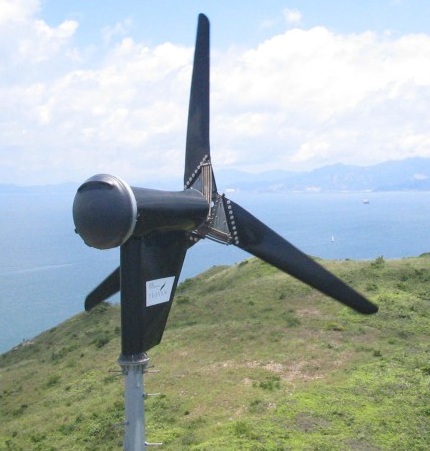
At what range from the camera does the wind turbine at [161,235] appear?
371 inches

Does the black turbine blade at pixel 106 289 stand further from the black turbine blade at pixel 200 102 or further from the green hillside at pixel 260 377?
the green hillside at pixel 260 377

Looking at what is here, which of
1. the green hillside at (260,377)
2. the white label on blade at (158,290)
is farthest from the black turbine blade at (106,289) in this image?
the green hillside at (260,377)

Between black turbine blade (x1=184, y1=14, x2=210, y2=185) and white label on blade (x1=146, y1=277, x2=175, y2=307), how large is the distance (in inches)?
162

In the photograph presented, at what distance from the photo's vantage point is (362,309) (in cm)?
1312

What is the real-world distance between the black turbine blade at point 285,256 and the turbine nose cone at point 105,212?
14.8 feet

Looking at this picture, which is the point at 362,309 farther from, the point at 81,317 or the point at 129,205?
the point at 81,317

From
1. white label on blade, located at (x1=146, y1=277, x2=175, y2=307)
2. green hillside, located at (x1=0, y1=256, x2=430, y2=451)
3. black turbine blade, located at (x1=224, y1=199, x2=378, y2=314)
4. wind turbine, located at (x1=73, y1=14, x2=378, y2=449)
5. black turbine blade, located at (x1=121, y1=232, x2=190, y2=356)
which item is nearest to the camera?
wind turbine, located at (x1=73, y1=14, x2=378, y2=449)

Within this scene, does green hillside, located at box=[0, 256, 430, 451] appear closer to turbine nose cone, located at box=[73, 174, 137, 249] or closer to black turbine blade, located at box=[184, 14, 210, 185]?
black turbine blade, located at box=[184, 14, 210, 185]

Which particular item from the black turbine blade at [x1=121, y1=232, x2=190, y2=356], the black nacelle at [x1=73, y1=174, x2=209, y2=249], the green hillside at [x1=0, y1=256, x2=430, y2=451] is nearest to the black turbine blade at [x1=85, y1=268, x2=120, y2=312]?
the black turbine blade at [x1=121, y1=232, x2=190, y2=356]

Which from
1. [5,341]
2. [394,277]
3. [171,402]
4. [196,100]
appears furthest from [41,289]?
[196,100]

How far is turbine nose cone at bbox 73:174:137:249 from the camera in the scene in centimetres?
927

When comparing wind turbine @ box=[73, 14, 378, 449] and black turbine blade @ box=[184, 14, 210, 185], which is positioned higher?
black turbine blade @ box=[184, 14, 210, 185]

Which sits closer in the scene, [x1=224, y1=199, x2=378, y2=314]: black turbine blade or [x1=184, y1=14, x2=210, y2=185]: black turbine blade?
[x1=224, y1=199, x2=378, y2=314]: black turbine blade

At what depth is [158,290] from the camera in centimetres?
1112
